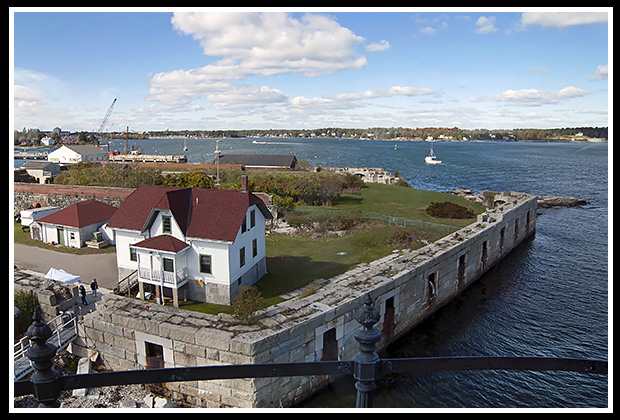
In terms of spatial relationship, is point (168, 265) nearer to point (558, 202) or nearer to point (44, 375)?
point (44, 375)

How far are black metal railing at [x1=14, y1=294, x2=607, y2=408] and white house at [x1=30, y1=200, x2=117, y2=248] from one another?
34365 mm

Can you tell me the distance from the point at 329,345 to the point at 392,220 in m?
21.4

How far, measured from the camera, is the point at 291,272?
2662 cm

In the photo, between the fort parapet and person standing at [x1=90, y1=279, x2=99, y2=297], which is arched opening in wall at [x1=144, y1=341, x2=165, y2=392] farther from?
person standing at [x1=90, y1=279, x2=99, y2=297]

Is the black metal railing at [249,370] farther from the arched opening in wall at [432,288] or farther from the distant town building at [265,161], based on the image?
the distant town building at [265,161]

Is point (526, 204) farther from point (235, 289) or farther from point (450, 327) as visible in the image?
point (235, 289)

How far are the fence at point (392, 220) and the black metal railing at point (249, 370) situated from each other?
32.5 meters

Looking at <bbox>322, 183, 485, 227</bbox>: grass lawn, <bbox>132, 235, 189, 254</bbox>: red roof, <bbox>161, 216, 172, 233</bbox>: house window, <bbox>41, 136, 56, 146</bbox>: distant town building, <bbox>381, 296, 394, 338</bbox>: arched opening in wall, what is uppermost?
<bbox>41, 136, 56, 146</bbox>: distant town building

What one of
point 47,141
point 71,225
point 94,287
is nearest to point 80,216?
point 71,225

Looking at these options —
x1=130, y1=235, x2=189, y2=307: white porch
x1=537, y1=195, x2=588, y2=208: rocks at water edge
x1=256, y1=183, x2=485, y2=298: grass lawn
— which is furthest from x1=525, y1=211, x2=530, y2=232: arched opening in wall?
x1=130, y1=235, x2=189, y2=307: white porch

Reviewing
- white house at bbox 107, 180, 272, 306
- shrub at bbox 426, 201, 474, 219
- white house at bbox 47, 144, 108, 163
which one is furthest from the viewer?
white house at bbox 47, 144, 108, 163

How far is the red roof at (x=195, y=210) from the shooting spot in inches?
874

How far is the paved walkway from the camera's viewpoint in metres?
26.7

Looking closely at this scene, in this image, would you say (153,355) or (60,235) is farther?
(60,235)
